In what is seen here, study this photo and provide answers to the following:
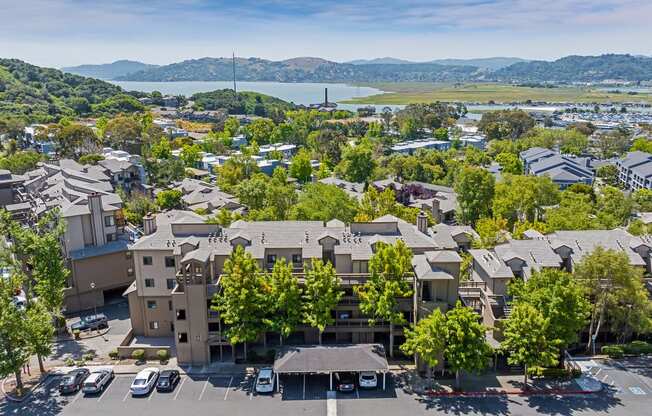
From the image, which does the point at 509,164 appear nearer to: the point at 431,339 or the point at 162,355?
the point at 431,339

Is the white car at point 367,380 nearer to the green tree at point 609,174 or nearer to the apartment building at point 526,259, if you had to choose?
the apartment building at point 526,259

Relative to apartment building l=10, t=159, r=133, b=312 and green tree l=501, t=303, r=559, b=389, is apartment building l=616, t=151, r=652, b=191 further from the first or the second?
apartment building l=10, t=159, r=133, b=312

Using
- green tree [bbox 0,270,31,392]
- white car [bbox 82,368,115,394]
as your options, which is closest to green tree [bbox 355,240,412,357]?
white car [bbox 82,368,115,394]

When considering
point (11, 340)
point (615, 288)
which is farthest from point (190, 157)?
point (615, 288)

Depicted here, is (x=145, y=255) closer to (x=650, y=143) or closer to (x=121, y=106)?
(x=650, y=143)

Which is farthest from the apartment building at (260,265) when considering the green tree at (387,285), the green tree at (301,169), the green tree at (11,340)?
the green tree at (301,169)

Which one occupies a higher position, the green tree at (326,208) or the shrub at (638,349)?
→ the green tree at (326,208)

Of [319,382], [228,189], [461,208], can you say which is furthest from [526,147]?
[319,382]

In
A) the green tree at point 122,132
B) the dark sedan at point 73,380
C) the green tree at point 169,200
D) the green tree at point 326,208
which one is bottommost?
the dark sedan at point 73,380
